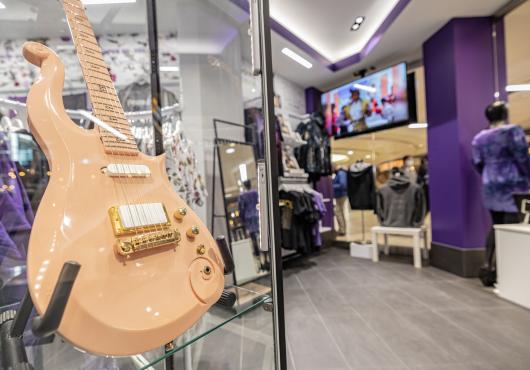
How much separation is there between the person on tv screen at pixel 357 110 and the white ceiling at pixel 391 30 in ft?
1.61

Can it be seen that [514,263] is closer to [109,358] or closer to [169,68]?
[109,358]

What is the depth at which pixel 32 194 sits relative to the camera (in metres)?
0.97

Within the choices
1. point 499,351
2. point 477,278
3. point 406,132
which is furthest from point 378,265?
point 406,132

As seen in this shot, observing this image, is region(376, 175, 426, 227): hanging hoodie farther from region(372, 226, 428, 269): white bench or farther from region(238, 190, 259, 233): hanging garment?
region(238, 190, 259, 233): hanging garment

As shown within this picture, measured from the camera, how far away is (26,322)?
421 mm

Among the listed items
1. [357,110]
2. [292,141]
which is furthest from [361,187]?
[292,141]

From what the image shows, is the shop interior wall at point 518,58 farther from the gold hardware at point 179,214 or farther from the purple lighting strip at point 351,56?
the gold hardware at point 179,214

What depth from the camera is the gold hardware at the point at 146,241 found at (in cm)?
45

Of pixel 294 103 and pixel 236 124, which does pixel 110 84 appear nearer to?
pixel 236 124

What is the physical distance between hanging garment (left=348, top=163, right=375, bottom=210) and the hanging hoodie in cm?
21

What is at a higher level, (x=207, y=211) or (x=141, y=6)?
(x=141, y=6)

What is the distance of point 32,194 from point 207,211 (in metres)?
1.42

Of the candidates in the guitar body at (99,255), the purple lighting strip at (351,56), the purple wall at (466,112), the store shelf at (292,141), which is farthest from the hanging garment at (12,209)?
the purple wall at (466,112)

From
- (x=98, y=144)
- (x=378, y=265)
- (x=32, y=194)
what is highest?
(x=98, y=144)
